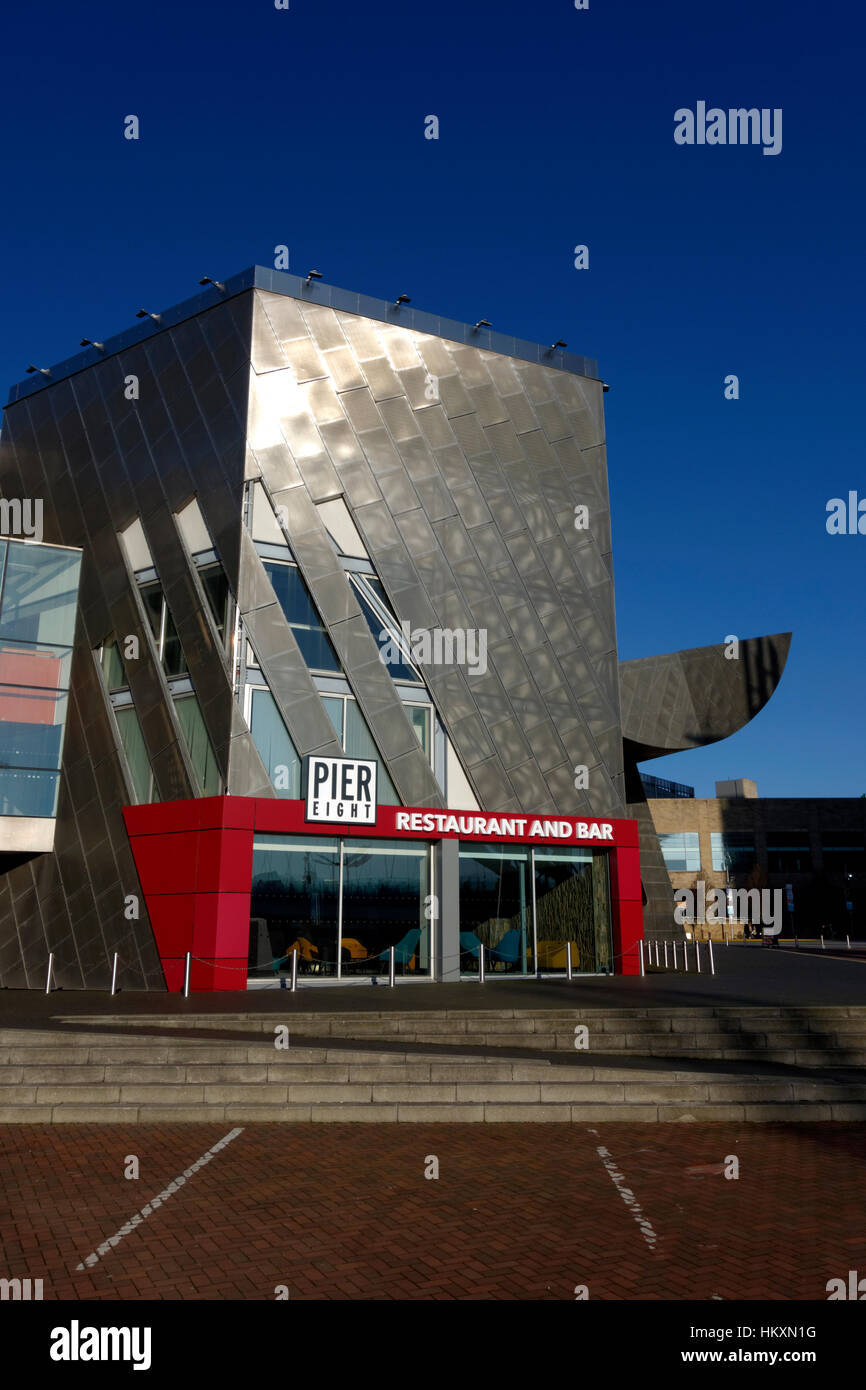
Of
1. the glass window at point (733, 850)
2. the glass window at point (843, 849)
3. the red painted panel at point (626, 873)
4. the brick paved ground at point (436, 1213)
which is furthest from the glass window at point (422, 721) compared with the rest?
the glass window at point (843, 849)

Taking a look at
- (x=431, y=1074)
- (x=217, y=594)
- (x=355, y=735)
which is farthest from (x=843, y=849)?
(x=431, y=1074)

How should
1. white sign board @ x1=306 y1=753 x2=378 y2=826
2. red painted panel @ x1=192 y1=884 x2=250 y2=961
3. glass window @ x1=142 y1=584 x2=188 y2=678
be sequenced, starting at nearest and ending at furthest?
red painted panel @ x1=192 y1=884 x2=250 y2=961, white sign board @ x1=306 y1=753 x2=378 y2=826, glass window @ x1=142 y1=584 x2=188 y2=678

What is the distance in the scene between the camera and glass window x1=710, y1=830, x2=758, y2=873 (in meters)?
86.4

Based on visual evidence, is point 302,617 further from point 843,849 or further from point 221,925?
point 843,849

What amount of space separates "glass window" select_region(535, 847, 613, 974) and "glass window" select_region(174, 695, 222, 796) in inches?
367

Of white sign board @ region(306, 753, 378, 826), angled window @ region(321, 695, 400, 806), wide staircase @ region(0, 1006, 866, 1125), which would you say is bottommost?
wide staircase @ region(0, 1006, 866, 1125)

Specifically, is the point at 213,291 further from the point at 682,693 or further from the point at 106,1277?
the point at 106,1277

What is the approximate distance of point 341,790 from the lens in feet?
80.4

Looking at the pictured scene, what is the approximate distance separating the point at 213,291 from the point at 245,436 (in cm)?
467

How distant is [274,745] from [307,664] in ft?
7.39

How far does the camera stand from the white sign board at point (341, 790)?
2411 cm

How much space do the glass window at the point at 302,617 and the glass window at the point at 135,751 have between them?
4633mm

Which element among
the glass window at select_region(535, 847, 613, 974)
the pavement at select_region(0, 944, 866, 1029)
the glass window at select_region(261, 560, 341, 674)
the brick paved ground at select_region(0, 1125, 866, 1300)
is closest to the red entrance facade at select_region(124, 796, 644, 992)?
the pavement at select_region(0, 944, 866, 1029)

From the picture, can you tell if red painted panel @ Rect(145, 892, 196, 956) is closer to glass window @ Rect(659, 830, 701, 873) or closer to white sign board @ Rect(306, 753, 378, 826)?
white sign board @ Rect(306, 753, 378, 826)
